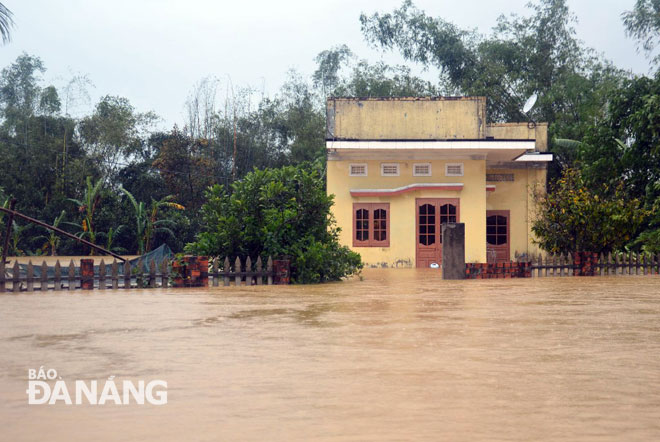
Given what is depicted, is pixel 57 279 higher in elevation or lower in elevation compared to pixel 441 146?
lower

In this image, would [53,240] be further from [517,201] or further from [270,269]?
[517,201]

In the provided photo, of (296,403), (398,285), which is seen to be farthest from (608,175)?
(296,403)

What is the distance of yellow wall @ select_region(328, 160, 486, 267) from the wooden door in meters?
2.77

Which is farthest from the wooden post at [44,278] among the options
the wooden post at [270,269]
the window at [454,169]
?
the window at [454,169]

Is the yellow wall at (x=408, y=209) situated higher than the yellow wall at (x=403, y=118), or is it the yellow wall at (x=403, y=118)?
the yellow wall at (x=403, y=118)

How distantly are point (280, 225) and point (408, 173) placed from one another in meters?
10.8

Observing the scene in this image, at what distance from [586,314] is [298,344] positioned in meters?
4.68

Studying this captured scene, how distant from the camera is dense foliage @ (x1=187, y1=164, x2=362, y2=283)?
16.5 meters

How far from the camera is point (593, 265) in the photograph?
19562 mm

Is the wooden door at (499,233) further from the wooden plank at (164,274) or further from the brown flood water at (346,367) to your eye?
the brown flood water at (346,367)

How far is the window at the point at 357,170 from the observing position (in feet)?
87.4

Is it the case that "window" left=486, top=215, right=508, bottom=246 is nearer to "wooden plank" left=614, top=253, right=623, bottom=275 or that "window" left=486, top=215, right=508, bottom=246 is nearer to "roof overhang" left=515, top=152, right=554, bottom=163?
"roof overhang" left=515, top=152, right=554, bottom=163

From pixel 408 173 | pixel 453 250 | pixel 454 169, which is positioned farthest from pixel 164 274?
pixel 454 169

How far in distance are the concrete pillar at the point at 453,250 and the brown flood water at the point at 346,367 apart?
634cm
